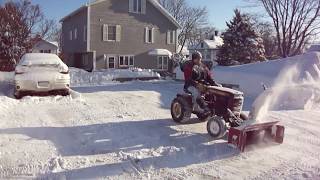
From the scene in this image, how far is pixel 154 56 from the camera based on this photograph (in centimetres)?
3728

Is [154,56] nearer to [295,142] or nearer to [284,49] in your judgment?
[284,49]

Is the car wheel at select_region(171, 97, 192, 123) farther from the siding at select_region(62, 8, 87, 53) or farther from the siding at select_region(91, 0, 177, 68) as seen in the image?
the siding at select_region(62, 8, 87, 53)

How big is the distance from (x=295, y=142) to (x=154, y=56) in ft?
98.4

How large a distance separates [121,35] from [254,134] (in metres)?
29.6

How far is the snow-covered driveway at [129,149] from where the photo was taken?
5.75 meters

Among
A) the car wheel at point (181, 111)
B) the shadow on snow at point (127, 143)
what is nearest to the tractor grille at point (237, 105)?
the shadow on snow at point (127, 143)

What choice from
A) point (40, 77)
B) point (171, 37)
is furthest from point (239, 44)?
point (40, 77)

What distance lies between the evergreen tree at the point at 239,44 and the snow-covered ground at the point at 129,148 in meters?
19.1

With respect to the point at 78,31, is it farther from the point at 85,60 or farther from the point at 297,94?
the point at 297,94

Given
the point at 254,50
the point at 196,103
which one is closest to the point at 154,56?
the point at 254,50

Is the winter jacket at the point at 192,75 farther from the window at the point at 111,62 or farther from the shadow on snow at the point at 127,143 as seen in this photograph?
the window at the point at 111,62

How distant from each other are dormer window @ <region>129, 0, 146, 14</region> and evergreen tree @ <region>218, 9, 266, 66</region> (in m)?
9.92

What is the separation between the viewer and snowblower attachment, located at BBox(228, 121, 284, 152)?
676 centimetres

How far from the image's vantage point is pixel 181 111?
8.56 metres
